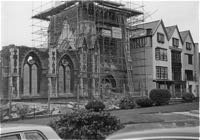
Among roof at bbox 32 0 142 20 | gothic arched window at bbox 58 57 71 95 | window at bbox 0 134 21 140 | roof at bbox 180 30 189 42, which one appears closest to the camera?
window at bbox 0 134 21 140

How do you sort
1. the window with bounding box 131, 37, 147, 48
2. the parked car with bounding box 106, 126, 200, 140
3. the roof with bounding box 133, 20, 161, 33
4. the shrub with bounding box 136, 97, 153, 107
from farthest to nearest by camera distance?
1. the roof with bounding box 133, 20, 161, 33
2. the window with bounding box 131, 37, 147, 48
3. the shrub with bounding box 136, 97, 153, 107
4. the parked car with bounding box 106, 126, 200, 140

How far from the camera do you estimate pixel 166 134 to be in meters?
3.10

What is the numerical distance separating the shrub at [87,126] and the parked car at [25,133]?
20.0ft

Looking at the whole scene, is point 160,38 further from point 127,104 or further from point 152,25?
point 127,104

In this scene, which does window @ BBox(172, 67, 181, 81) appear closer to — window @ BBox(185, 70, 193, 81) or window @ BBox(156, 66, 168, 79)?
window @ BBox(185, 70, 193, 81)

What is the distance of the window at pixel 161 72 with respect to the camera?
48028 mm

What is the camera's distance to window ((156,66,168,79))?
48028mm

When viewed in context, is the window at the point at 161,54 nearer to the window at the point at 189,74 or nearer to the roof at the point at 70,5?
the roof at the point at 70,5

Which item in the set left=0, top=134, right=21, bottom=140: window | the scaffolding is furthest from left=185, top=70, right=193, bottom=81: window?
left=0, top=134, right=21, bottom=140: window

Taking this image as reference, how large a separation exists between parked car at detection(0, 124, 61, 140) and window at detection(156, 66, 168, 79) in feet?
140

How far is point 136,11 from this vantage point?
4375 centimetres

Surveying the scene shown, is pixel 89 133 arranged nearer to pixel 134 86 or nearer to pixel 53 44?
pixel 53 44

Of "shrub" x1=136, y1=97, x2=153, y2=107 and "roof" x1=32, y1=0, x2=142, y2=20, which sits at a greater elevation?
"roof" x1=32, y1=0, x2=142, y2=20

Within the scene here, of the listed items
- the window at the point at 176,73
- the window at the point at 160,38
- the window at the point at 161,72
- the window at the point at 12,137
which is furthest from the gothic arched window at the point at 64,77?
the window at the point at 12,137
